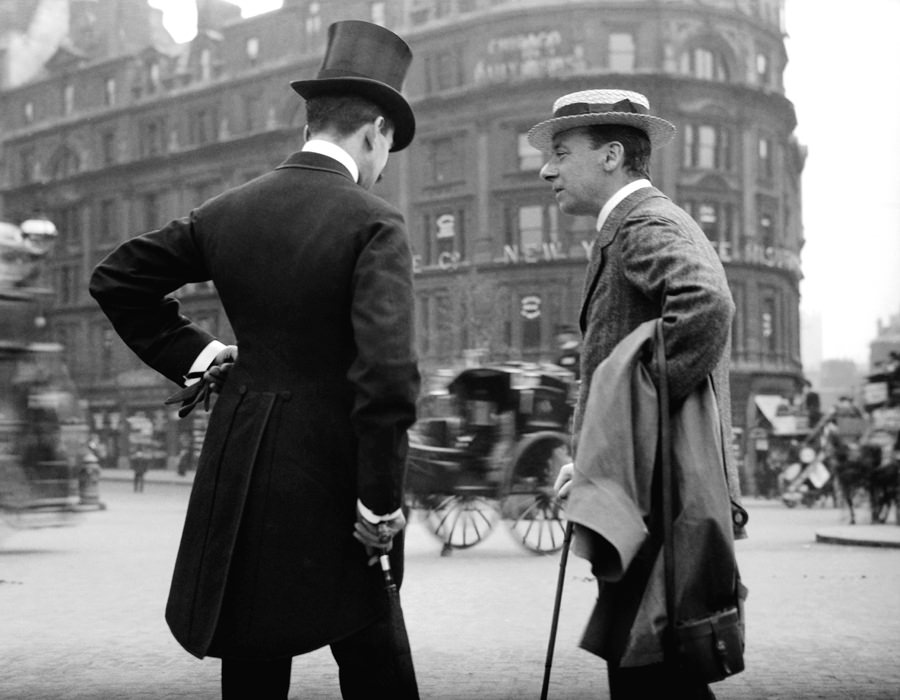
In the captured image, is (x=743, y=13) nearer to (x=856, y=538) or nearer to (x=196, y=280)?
(x=856, y=538)

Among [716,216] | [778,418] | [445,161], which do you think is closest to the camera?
[778,418]

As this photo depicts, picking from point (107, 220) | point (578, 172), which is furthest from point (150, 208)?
point (578, 172)

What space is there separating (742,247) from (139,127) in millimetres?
20623

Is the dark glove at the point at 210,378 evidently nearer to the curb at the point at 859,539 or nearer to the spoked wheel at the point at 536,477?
the spoked wheel at the point at 536,477

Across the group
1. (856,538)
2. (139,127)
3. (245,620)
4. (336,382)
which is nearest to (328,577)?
(245,620)

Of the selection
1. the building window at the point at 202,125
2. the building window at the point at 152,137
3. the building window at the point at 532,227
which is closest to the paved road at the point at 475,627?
the building window at the point at 532,227

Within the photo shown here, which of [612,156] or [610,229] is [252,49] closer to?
[612,156]

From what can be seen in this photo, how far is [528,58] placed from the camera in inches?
1610

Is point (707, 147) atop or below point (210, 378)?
atop

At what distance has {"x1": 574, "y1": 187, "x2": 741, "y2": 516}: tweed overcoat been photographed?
312 centimetres

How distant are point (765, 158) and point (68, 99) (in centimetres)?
2120

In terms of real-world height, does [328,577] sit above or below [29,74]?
below

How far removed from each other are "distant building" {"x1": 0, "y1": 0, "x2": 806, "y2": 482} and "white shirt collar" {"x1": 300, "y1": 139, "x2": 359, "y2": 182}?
33.4 metres

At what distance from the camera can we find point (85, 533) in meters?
16.0
